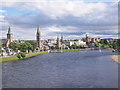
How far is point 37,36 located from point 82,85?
135263mm

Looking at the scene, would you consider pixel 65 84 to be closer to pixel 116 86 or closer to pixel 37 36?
pixel 116 86

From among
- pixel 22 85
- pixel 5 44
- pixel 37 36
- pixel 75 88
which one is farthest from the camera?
pixel 37 36

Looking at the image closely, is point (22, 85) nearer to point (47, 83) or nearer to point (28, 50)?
point (47, 83)

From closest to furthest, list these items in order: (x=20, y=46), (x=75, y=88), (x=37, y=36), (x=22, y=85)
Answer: (x=75, y=88)
(x=22, y=85)
(x=20, y=46)
(x=37, y=36)

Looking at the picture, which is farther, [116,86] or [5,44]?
[5,44]

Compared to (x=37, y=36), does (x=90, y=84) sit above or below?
below

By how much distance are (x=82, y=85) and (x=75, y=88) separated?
178 centimetres

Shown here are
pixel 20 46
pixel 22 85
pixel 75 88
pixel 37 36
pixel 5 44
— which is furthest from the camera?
pixel 37 36

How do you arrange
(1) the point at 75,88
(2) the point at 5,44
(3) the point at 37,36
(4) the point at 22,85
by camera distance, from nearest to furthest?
(1) the point at 75,88 → (4) the point at 22,85 → (2) the point at 5,44 → (3) the point at 37,36

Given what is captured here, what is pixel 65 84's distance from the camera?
2514 centimetres

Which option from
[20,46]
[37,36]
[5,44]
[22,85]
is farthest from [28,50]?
[22,85]

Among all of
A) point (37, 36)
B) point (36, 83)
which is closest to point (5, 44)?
point (37, 36)

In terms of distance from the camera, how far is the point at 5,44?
366ft

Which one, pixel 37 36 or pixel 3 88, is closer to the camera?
pixel 3 88
